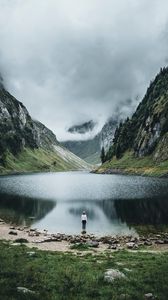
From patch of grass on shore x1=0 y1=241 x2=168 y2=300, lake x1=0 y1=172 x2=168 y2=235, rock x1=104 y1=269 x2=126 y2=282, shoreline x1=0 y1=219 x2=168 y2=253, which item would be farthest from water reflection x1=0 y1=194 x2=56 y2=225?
rock x1=104 y1=269 x2=126 y2=282

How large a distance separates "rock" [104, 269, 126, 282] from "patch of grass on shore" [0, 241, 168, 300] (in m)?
0.36

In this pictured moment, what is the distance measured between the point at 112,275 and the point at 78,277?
8.67ft

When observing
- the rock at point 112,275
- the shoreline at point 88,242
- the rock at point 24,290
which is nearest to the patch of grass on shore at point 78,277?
the rock at point 24,290

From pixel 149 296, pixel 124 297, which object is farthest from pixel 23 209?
pixel 124 297

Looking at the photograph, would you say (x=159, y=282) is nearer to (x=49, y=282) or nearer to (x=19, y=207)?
(x=49, y=282)

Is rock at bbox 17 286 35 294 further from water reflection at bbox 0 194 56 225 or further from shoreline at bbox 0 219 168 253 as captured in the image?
water reflection at bbox 0 194 56 225

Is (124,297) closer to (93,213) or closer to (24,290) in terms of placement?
(24,290)

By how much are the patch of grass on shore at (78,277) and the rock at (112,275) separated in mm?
365

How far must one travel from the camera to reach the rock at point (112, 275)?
27081 mm

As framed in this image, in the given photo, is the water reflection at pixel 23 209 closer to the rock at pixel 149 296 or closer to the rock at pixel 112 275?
the rock at pixel 112 275

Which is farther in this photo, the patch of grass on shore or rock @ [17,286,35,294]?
the patch of grass on shore

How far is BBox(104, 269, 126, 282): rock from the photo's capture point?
88.8 ft

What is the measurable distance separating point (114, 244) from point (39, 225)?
86.5 feet

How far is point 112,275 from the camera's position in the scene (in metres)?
28.0
